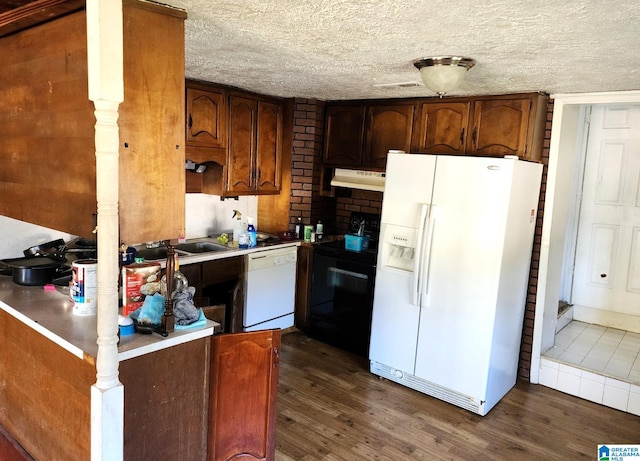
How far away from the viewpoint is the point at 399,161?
347cm

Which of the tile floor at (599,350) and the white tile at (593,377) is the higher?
the tile floor at (599,350)

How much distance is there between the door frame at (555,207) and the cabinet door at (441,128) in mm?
643

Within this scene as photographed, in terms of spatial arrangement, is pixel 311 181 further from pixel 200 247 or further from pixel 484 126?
pixel 484 126

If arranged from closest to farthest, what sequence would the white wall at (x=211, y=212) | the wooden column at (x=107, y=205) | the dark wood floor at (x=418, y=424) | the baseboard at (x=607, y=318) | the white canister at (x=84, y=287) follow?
1. the wooden column at (x=107, y=205)
2. the white canister at (x=84, y=287)
3. the dark wood floor at (x=418, y=424)
4. the white wall at (x=211, y=212)
5. the baseboard at (x=607, y=318)

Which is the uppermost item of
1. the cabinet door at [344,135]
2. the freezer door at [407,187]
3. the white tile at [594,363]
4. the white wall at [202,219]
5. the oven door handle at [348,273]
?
the cabinet door at [344,135]

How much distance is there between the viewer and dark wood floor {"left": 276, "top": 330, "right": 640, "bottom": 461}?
2803mm

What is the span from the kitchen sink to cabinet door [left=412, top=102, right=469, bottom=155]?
1.84m

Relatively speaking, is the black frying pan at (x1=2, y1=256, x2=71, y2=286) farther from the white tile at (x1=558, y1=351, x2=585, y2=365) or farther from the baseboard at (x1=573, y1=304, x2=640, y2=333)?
the baseboard at (x1=573, y1=304, x2=640, y2=333)

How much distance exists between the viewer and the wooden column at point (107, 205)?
58.7 inches

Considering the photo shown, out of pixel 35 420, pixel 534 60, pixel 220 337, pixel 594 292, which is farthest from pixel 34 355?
pixel 594 292

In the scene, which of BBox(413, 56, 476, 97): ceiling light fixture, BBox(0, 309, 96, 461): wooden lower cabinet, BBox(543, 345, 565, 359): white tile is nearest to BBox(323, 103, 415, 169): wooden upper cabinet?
BBox(413, 56, 476, 97): ceiling light fixture

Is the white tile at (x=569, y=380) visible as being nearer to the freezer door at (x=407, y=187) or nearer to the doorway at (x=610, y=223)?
the doorway at (x=610, y=223)

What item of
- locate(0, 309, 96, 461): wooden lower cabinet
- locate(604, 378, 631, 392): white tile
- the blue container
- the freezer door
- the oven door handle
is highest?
the freezer door

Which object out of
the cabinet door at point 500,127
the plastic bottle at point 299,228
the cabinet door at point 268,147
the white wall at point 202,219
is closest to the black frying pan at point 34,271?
the white wall at point 202,219
